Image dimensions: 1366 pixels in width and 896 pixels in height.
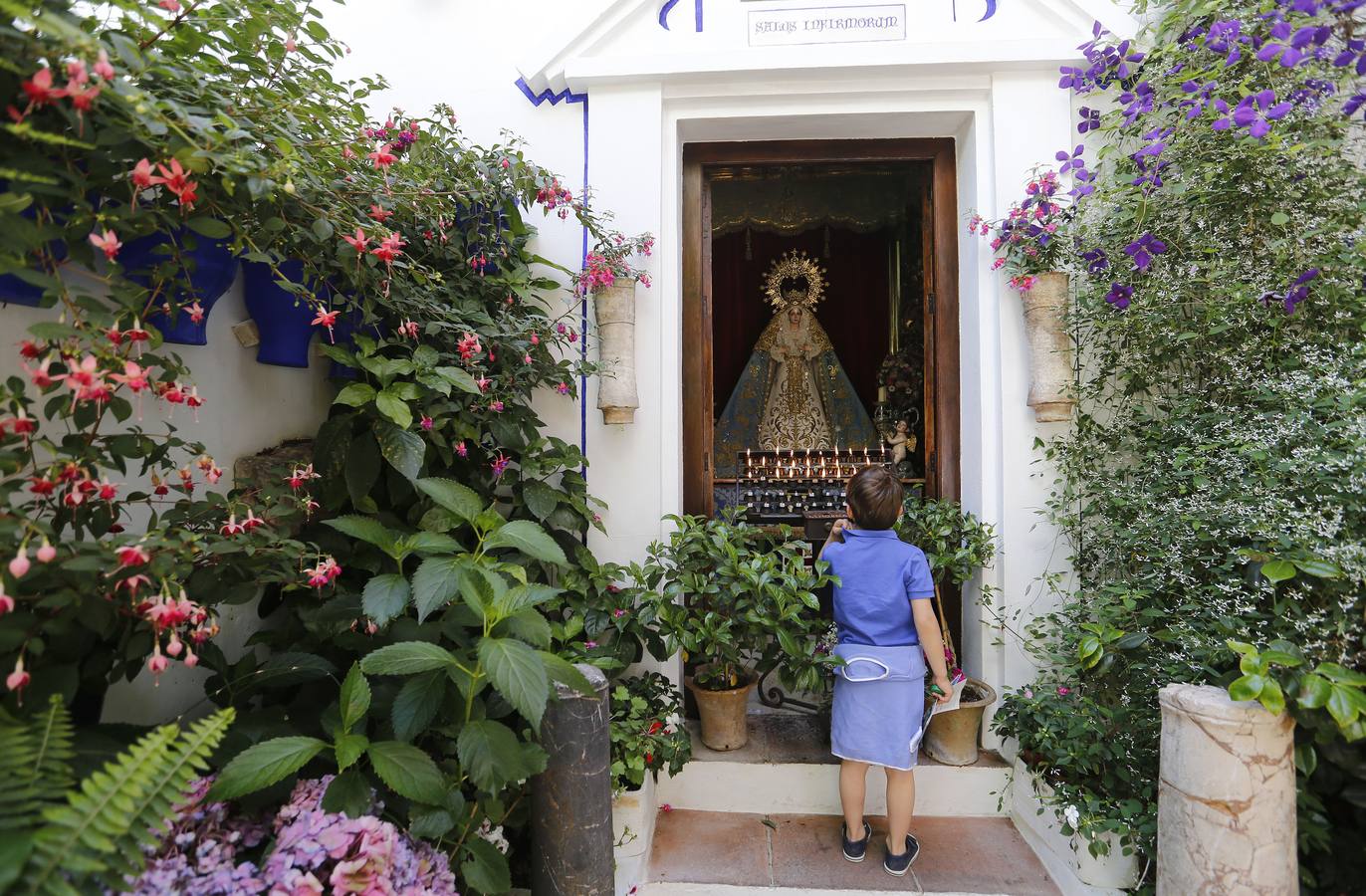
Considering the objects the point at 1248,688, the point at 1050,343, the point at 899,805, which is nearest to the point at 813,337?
the point at 1050,343

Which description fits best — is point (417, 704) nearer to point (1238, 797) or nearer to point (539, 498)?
point (539, 498)

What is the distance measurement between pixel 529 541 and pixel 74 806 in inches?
31.6

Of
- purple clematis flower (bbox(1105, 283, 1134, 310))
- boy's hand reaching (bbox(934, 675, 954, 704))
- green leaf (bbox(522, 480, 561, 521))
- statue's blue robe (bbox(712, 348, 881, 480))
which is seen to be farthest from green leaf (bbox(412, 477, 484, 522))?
statue's blue robe (bbox(712, 348, 881, 480))

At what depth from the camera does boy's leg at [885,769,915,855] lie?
6.90ft

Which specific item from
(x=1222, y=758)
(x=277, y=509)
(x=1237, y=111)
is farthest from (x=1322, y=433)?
(x=277, y=509)

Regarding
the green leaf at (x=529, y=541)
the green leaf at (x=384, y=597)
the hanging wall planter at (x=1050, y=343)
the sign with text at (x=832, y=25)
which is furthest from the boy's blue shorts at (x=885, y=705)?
the sign with text at (x=832, y=25)

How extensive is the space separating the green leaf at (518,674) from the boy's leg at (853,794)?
1427 millimetres

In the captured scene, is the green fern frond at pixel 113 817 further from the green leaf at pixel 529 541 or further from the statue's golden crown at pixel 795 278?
the statue's golden crown at pixel 795 278

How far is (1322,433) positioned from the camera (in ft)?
5.23

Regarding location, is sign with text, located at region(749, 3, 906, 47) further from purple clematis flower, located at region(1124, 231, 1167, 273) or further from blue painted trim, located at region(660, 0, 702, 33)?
purple clematis flower, located at region(1124, 231, 1167, 273)

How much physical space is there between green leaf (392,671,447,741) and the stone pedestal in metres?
1.75

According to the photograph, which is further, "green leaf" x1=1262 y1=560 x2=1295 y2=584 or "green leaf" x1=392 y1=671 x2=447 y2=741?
"green leaf" x1=1262 y1=560 x2=1295 y2=584

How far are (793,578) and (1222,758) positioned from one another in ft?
3.86

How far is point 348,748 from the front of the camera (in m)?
1.23
